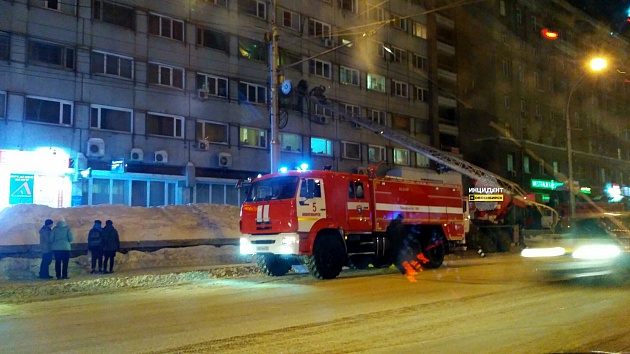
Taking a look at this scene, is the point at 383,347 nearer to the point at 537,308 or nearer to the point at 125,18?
the point at 537,308

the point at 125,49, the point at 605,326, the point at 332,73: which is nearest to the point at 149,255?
the point at 125,49

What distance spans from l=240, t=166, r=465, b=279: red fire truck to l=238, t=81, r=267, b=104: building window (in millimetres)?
16457

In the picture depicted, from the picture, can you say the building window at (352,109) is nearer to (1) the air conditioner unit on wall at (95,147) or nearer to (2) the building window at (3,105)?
(1) the air conditioner unit on wall at (95,147)

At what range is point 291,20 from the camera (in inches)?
1422

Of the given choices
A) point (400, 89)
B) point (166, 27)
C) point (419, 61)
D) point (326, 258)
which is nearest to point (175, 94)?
point (166, 27)

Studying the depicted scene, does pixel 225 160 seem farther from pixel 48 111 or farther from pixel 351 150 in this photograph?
pixel 351 150

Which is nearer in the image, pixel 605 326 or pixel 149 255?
pixel 605 326

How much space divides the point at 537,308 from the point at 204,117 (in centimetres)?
2396

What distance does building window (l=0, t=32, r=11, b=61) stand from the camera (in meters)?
24.5

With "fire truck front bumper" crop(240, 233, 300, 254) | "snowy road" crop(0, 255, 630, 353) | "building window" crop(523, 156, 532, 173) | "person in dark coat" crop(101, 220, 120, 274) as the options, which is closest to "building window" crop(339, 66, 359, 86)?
"building window" crop(523, 156, 532, 173)

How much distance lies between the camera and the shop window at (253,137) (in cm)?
3347

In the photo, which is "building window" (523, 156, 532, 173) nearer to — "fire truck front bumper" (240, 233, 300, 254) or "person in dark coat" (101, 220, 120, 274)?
"fire truck front bumper" (240, 233, 300, 254)

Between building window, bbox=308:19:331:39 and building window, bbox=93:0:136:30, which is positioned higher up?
building window, bbox=308:19:331:39

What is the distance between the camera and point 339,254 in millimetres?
16453
